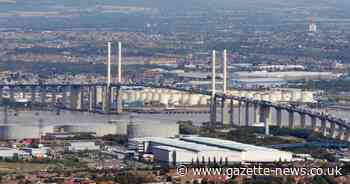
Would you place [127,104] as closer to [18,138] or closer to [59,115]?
[59,115]

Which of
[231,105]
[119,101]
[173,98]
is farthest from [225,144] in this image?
[173,98]

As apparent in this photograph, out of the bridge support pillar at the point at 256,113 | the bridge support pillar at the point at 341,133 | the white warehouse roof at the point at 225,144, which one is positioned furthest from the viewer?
the bridge support pillar at the point at 256,113

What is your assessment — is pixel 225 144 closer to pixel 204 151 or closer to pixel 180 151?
pixel 204 151

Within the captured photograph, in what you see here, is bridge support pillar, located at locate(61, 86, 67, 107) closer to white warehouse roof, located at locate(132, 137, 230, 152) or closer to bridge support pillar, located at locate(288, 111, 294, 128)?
bridge support pillar, located at locate(288, 111, 294, 128)

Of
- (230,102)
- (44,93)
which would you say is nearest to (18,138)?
(230,102)

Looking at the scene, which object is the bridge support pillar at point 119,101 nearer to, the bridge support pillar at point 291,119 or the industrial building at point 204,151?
the bridge support pillar at point 291,119

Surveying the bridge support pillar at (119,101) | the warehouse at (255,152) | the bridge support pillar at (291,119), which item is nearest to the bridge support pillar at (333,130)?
the bridge support pillar at (291,119)
